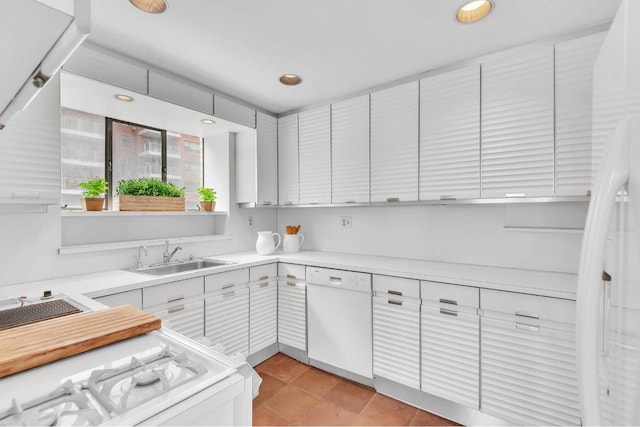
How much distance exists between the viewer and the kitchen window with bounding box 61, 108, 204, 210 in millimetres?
2336

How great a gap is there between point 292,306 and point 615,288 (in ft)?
7.83

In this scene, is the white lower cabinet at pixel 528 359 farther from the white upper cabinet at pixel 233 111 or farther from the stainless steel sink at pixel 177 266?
the white upper cabinet at pixel 233 111

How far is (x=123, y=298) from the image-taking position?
181cm

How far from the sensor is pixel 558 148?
1.91m

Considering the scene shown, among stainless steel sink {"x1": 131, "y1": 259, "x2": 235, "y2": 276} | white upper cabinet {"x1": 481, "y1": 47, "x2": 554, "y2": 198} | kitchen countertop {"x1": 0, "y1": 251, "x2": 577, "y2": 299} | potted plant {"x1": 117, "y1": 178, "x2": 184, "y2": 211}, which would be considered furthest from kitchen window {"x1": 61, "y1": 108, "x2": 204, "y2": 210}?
white upper cabinet {"x1": 481, "y1": 47, "x2": 554, "y2": 198}

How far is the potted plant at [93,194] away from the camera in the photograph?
2.24 metres

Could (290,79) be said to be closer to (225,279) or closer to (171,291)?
(225,279)

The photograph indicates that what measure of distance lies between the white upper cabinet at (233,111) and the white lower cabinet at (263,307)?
137 cm

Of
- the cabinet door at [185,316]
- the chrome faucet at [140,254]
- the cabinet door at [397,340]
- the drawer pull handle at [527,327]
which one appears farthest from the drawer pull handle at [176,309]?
the drawer pull handle at [527,327]

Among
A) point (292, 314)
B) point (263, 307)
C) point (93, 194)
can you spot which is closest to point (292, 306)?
point (292, 314)

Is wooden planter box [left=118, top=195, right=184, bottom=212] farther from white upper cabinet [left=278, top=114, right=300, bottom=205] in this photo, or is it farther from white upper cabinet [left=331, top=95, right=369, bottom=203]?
white upper cabinet [left=331, top=95, right=369, bottom=203]

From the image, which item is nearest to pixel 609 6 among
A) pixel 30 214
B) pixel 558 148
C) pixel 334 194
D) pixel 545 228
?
pixel 558 148

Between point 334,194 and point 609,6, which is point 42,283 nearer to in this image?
point 334,194

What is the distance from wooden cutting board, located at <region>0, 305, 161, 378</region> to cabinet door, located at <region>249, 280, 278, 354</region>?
1.47 meters
